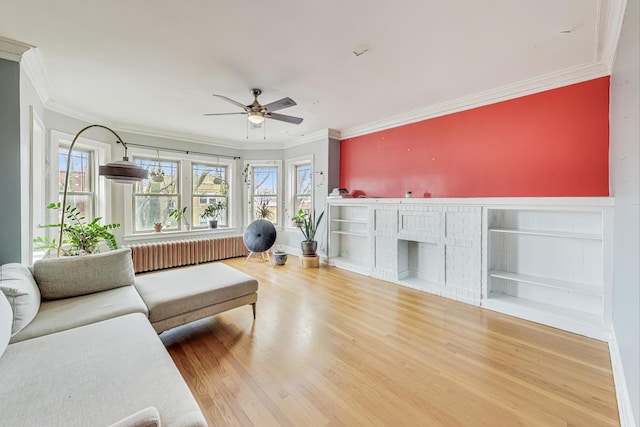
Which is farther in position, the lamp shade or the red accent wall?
the red accent wall

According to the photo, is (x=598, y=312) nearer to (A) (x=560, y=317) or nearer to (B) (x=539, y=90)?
(A) (x=560, y=317)

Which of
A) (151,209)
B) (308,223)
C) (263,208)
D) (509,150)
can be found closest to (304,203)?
(308,223)

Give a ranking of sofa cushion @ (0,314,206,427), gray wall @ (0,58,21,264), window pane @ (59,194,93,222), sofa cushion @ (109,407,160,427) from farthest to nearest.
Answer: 1. window pane @ (59,194,93,222)
2. gray wall @ (0,58,21,264)
3. sofa cushion @ (0,314,206,427)
4. sofa cushion @ (109,407,160,427)

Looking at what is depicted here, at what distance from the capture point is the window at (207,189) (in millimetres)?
5719

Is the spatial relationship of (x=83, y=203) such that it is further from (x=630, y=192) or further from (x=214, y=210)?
(x=630, y=192)

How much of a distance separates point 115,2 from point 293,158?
13.9ft

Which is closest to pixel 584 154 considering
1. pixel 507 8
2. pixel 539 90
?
pixel 539 90

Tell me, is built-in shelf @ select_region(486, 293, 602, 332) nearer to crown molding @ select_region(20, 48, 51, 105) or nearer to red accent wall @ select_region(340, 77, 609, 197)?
red accent wall @ select_region(340, 77, 609, 197)

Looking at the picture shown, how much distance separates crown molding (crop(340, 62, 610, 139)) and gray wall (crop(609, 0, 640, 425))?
2.36ft

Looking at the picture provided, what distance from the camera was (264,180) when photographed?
6.37 metres

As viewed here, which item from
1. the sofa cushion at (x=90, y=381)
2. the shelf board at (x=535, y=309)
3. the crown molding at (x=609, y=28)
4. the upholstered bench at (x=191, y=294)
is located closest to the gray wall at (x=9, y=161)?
the upholstered bench at (x=191, y=294)

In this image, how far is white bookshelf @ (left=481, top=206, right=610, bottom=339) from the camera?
262cm

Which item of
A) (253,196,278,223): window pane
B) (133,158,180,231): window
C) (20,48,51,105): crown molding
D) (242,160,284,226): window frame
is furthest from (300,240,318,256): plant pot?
(20,48,51,105): crown molding

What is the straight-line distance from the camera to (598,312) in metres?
2.71
